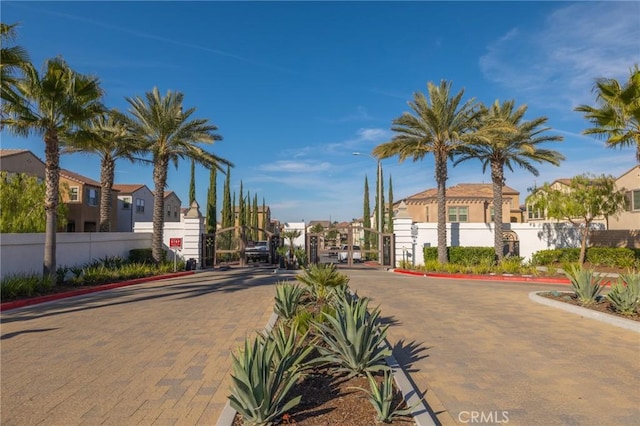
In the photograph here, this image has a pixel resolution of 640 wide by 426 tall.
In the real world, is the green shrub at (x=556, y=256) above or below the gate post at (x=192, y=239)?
below

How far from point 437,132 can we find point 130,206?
3423 cm

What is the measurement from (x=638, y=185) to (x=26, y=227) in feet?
137

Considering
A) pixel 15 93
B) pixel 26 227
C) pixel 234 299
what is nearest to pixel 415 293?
pixel 234 299

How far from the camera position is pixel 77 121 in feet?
46.6

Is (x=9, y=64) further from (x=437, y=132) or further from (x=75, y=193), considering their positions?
(x=75, y=193)

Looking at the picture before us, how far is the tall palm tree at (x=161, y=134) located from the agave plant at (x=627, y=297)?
18.8m

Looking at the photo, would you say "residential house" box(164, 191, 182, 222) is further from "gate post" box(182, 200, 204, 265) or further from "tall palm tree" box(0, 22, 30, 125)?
"tall palm tree" box(0, 22, 30, 125)

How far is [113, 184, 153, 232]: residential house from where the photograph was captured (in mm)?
42656

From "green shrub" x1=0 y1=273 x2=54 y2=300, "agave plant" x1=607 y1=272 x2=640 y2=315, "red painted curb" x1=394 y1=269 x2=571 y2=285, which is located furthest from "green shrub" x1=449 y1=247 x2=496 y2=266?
"green shrub" x1=0 y1=273 x2=54 y2=300

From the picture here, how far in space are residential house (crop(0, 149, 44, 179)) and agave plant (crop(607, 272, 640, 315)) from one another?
121 feet

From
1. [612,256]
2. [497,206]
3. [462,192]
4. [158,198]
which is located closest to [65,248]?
[158,198]

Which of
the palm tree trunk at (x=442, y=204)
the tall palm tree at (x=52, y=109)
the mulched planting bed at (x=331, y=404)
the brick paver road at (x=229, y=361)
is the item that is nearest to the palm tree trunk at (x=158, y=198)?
the tall palm tree at (x=52, y=109)

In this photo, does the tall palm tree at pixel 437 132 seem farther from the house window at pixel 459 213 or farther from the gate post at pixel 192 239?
the house window at pixel 459 213

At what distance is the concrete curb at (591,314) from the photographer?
27.1 feet
